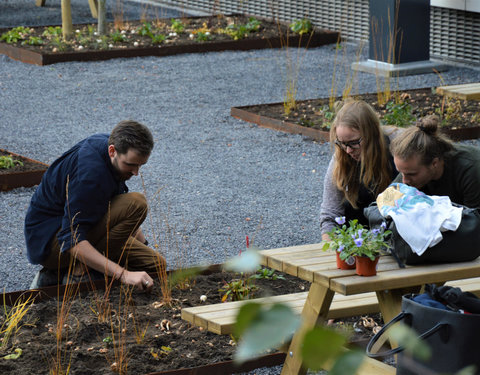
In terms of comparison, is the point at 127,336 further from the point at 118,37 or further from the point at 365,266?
the point at 118,37

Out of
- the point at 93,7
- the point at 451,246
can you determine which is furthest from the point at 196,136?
the point at 93,7

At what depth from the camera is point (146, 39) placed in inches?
485

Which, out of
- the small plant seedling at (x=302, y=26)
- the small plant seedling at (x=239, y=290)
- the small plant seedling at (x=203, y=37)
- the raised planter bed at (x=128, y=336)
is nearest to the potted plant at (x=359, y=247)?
the raised planter bed at (x=128, y=336)

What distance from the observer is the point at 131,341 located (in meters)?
3.67

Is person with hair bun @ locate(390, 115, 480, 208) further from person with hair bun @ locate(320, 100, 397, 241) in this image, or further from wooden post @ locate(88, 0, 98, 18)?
wooden post @ locate(88, 0, 98, 18)

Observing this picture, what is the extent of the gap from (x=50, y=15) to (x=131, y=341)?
1313 cm

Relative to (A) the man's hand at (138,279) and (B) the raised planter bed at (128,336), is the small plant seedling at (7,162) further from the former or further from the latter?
(A) the man's hand at (138,279)

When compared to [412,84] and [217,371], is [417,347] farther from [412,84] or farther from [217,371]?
[412,84]

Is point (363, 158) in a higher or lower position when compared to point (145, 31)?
lower

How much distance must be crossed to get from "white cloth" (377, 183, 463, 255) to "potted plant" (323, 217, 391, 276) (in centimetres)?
7

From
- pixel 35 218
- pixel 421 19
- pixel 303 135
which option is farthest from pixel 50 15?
pixel 35 218

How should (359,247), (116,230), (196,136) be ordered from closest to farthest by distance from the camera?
(359,247) < (116,230) < (196,136)

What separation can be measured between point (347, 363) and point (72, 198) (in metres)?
3.62

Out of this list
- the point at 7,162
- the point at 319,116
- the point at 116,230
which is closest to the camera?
the point at 116,230
